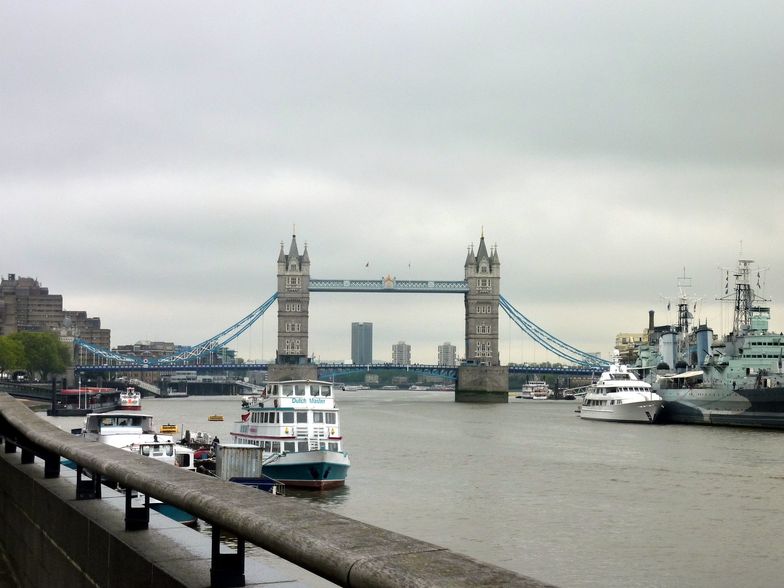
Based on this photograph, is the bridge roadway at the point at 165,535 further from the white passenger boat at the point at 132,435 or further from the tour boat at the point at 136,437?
the white passenger boat at the point at 132,435

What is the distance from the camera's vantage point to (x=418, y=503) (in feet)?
84.4

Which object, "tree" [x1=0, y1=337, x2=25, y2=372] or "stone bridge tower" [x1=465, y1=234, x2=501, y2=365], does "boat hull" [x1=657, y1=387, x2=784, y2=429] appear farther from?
"tree" [x1=0, y1=337, x2=25, y2=372]

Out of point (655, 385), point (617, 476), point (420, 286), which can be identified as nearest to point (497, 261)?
point (420, 286)

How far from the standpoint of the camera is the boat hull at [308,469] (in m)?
27.4

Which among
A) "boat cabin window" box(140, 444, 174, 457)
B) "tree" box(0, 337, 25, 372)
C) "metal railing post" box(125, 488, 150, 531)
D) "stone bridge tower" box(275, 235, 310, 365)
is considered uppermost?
"stone bridge tower" box(275, 235, 310, 365)

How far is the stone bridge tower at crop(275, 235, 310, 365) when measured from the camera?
132m

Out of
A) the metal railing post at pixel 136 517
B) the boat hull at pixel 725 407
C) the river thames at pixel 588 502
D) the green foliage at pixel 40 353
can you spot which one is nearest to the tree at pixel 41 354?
the green foliage at pixel 40 353

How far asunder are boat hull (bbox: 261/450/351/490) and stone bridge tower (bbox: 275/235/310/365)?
10149cm

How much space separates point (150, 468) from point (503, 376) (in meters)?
121

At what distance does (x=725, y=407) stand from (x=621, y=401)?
335 inches

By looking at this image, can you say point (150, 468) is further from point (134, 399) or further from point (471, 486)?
point (134, 399)

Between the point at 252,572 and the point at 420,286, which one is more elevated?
the point at 420,286

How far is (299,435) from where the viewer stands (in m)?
28.9

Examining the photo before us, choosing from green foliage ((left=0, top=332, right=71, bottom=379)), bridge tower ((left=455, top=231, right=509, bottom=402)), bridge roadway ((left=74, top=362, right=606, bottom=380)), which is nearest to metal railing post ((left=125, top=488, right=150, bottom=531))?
bridge roadway ((left=74, top=362, right=606, bottom=380))
